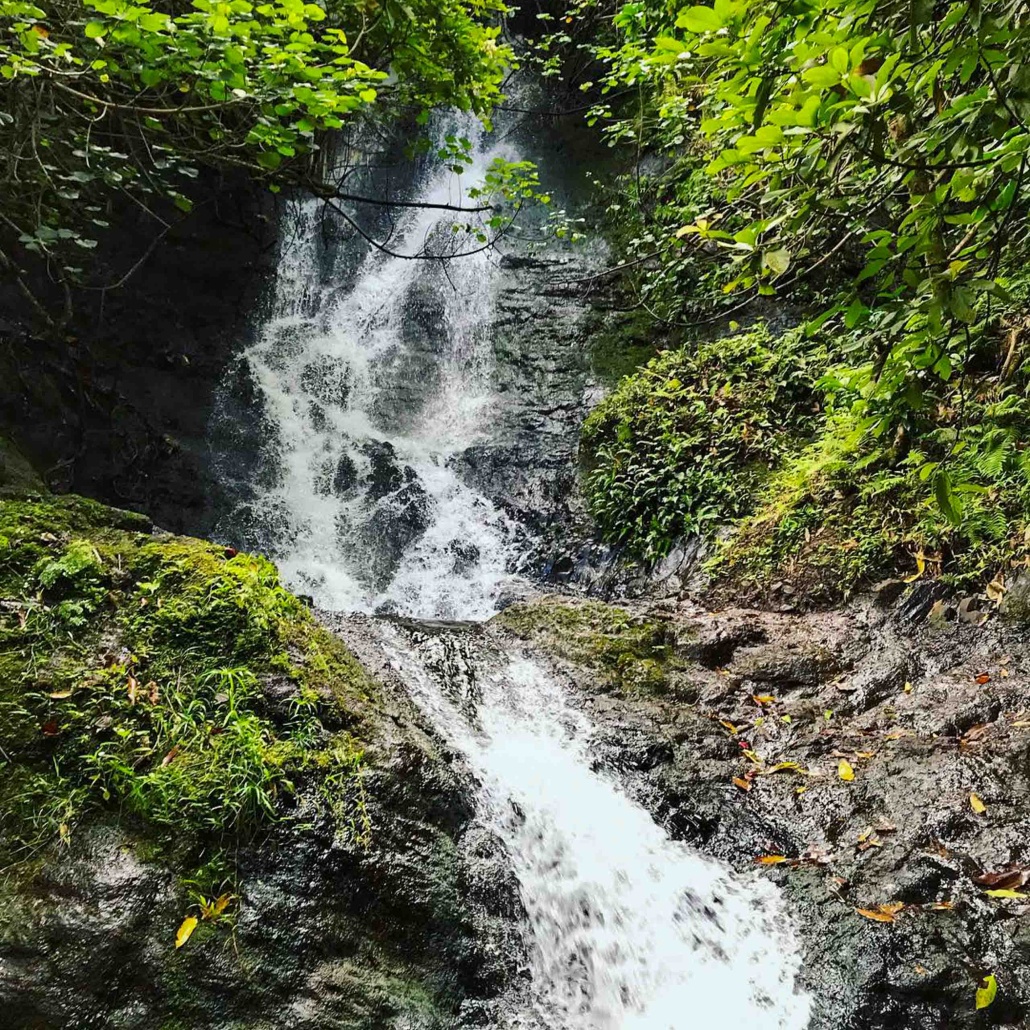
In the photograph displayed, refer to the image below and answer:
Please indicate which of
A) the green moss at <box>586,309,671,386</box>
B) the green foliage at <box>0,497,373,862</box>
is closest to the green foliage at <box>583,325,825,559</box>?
the green moss at <box>586,309,671,386</box>

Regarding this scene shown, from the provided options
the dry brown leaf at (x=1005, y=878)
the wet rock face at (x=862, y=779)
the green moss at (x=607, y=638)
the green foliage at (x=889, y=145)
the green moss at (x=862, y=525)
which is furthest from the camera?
the green moss at (x=607, y=638)

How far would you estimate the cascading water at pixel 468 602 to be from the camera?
2.97m

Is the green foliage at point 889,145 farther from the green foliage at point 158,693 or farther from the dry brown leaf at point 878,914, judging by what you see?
the green foliage at point 158,693

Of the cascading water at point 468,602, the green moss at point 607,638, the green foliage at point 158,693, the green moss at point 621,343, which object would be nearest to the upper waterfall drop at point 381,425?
the cascading water at point 468,602

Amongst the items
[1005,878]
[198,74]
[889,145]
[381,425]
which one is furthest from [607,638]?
[381,425]

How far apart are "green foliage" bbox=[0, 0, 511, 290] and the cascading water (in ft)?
11.5

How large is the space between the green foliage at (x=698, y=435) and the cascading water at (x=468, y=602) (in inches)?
64.3

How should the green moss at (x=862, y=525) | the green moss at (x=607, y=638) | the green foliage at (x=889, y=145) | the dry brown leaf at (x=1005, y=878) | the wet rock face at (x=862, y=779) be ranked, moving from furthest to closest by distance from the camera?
the green moss at (x=607, y=638)
the green moss at (x=862, y=525)
the dry brown leaf at (x=1005, y=878)
the wet rock face at (x=862, y=779)
the green foliage at (x=889, y=145)

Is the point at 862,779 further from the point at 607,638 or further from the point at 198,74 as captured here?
the point at 198,74

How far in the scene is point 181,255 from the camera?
10172 millimetres

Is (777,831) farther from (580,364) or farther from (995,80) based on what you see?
(580,364)

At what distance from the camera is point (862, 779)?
3678mm

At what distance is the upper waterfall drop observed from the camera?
828 centimetres

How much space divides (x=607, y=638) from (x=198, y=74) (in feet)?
14.6
